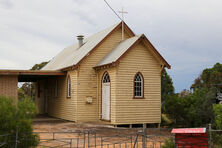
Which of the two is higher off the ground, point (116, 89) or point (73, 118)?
point (116, 89)

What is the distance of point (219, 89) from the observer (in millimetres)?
17438

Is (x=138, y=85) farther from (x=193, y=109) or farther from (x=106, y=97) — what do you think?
(x=193, y=109)

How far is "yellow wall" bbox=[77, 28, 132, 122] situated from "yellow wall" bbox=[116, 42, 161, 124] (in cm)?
258

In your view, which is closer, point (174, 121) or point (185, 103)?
point (185, 103)

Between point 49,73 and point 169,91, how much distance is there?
56.0 ft

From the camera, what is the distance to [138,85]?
18.3 m

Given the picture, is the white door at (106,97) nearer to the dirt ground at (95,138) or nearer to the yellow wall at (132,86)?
the dirt ground at (95,138)

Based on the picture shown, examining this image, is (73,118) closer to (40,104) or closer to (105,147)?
(105,147)

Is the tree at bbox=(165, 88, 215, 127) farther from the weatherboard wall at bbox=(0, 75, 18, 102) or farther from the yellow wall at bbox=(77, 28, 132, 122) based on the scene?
the weatherboard wall at bbox=(0, 75, 18, 102)

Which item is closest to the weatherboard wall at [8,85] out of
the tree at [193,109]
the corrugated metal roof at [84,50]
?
the corrugated metal roof at [84,50]

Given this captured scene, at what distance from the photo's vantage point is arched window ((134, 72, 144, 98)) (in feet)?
59.8

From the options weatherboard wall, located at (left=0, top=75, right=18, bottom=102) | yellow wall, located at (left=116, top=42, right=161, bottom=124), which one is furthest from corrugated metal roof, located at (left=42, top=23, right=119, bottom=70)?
weatherboard wall, located at (left=0, top=75, right=18, bottom=102)

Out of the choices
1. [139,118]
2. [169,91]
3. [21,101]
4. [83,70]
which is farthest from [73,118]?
[169,91]

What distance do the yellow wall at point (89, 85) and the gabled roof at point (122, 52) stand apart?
0.60 metres
